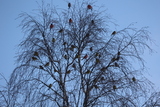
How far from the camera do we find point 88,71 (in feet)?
14.9

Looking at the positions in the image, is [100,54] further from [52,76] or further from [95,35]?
[52,76]

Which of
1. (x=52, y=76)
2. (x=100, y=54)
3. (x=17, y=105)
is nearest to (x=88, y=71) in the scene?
(x=100, y=54)

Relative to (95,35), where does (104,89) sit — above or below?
below

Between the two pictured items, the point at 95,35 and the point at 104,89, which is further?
the point at 95,35

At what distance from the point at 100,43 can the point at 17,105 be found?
2066mm

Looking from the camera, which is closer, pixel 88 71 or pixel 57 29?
pixel 88 71

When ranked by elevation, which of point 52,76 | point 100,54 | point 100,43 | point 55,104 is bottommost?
point 55,104

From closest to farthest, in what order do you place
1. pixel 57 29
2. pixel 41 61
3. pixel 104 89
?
1. pixel 104 89
2. pixel 41 61
3. pixel 57 29

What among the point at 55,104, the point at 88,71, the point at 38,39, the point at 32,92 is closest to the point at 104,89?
the point at 88,71

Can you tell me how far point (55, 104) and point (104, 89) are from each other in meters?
0.92

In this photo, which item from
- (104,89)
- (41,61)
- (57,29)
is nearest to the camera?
(104,89)

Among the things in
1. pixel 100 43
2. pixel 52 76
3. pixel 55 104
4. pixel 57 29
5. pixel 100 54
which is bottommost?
pixel 55 104

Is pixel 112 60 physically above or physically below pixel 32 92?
above

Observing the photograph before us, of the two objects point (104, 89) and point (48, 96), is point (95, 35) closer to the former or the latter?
point (104, 89)
